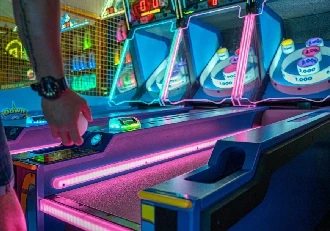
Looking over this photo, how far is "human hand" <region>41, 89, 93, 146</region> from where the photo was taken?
2.47 ft

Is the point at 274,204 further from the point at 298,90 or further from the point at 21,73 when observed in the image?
the point at 21,73

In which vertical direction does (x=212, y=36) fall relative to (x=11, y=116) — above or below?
above

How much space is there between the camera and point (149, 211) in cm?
77

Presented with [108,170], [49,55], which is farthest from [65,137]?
[108,170]

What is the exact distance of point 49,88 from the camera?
0.77 metres

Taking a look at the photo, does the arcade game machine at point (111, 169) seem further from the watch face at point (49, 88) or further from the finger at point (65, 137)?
the watch face at point (49, 88)

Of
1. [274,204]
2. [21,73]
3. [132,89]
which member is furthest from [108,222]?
[21,73]

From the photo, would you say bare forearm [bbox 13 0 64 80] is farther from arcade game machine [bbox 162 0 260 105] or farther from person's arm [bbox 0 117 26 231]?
arcade game machine [bbox 162 0 260 105]

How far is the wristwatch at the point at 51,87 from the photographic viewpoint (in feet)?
2.51

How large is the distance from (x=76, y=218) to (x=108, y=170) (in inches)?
16.9

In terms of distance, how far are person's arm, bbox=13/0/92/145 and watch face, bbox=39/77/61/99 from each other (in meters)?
0.01

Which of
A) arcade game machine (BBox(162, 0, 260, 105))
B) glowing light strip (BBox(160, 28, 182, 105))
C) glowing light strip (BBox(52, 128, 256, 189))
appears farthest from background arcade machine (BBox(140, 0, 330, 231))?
glowing light strip (BBox(160, 28, 182, 105))

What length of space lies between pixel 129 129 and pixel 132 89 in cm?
245

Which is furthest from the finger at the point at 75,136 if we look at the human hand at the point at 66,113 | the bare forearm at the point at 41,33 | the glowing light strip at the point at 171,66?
the glowing light strip at the point at 171,66
